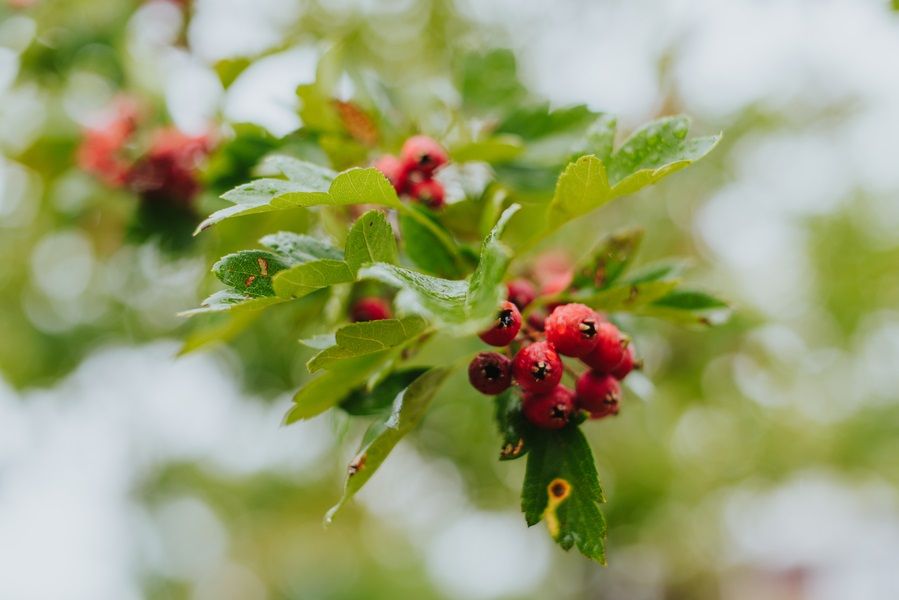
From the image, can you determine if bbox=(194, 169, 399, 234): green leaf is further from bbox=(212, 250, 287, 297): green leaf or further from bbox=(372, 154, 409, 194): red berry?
bbox=(372, 154, 409, 194): red berry

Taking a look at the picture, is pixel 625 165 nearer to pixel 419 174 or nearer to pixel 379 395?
pixel 419 174

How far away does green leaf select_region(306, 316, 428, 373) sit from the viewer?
795mm

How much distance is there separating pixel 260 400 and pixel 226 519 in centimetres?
526

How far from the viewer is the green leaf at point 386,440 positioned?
85cm

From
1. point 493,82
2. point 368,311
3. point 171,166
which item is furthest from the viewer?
point 171,166

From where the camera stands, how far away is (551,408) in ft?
3.03

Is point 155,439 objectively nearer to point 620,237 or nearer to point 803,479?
point 803,479

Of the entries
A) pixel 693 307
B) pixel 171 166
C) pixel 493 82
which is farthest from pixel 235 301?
pixel 171 166

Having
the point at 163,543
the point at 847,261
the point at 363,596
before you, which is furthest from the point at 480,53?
the point at 163,543

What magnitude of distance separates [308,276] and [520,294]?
0.39 meters

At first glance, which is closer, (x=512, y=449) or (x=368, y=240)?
(x=368, y=240)

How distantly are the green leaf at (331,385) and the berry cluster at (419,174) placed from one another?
0.28 m

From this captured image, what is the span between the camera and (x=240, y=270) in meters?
0.81

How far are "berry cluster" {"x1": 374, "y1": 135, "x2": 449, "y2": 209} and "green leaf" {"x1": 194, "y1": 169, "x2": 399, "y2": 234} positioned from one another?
245mm
